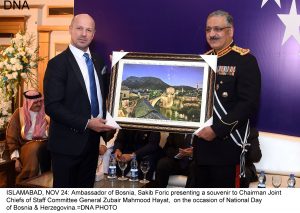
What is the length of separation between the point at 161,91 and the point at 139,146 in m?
2.13

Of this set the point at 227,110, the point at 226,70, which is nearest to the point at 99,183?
the point at 227,110

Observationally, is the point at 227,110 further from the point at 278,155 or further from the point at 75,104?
the point at 278,155

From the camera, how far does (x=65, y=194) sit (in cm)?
193

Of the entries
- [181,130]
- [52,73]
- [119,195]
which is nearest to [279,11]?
[181,130]

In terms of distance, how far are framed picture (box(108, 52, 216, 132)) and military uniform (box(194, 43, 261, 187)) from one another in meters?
0.08

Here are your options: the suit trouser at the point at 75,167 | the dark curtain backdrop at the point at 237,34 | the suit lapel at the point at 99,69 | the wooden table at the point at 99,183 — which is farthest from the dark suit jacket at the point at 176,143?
the suit lapel at the point at 99,69

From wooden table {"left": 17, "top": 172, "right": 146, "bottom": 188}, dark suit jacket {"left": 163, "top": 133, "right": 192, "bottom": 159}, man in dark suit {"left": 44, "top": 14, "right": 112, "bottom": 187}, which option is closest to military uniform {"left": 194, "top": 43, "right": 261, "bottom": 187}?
man in dark suit {"left": 44, "top": 14, "right": 112, "bottom": 187}

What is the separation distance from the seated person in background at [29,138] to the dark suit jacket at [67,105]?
236 centimetres

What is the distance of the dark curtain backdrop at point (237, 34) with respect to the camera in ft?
13.2

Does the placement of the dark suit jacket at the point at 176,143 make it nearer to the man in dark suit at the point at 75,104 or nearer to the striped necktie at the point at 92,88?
the man in dark suit at the point at 75,104

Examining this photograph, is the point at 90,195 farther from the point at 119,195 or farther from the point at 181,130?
the point at 181,130

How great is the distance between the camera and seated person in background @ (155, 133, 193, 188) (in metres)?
4.29

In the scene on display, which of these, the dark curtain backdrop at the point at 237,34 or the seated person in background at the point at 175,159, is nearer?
the dark curtain backdrop at the point at 237,34

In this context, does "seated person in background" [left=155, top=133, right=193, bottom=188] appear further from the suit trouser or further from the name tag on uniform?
the name tag on uniform
